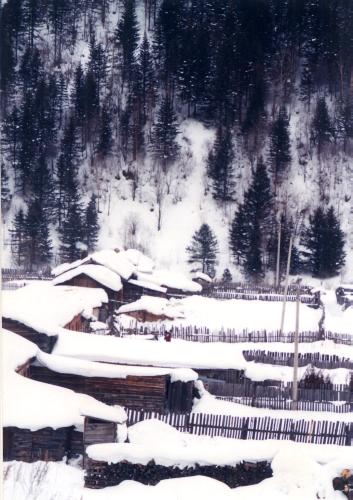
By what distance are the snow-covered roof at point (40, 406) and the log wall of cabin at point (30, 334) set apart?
2.62 meters

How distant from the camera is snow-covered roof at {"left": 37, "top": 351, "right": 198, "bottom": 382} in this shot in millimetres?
13508

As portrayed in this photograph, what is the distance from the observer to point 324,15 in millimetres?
16938

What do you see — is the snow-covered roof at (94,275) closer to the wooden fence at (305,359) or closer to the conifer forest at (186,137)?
the conifer forest at (186,137)

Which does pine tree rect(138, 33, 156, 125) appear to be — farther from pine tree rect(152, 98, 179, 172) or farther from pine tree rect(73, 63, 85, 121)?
pine tree rect(73, 63, 85, 121)

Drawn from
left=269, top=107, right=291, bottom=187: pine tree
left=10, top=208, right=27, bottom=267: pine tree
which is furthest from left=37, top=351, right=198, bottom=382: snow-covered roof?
left=269, top=107, right=291, bottom=187: pine tree

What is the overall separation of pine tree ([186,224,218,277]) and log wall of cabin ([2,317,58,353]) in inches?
647

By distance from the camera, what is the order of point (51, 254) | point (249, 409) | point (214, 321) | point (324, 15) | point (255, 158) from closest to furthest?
point (249, 409)
point (324, 15)
point (214, 321)
point (51, 254)
point (255, 158)

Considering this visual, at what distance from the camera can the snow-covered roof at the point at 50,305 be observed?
1462 centimetres

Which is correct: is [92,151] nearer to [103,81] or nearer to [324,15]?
[103,81]

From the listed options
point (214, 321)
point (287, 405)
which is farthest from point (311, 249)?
point (287, 405)

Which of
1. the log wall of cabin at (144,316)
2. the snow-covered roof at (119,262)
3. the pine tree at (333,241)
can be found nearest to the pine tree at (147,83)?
the snow-covered roof at (119,262)

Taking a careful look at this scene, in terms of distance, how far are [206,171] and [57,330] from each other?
881 inches

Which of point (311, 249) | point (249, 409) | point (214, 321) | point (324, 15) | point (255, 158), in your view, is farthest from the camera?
point (255, 158)

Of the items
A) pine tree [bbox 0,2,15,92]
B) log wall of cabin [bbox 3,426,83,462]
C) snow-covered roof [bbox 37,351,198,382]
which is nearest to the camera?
pine tree [bbox 0,2,15,92]
